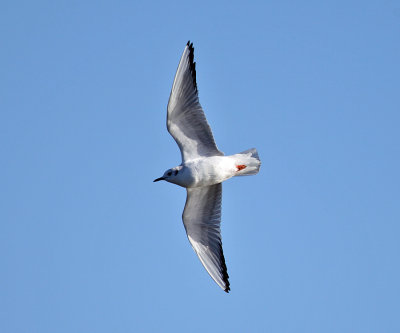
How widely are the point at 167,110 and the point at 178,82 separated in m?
0.45

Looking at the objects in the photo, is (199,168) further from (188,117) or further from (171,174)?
(188,117)

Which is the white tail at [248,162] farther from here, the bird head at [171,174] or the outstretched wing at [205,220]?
the bird head at [171,174]

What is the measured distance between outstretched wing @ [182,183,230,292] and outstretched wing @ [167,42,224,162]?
2.27 feet

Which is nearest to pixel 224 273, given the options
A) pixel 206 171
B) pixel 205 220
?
pixel 205 220

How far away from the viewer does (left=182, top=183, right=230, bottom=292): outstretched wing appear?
43.2 feet

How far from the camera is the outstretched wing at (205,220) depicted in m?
13.2

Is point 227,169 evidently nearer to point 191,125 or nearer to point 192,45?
point 191,125

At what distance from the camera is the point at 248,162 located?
42.6ft

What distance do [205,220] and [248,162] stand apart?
3.73 ft

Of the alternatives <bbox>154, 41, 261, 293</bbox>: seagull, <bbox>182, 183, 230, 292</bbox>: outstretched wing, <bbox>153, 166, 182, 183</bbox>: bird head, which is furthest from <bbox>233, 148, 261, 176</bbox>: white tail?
<bbox>153, 166, 182, 183</bbox>: bird head

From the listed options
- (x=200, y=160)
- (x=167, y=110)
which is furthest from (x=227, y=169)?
(x=167, y=110)

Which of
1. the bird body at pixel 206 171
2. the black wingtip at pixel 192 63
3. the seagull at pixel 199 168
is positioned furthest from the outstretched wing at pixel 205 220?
the black wingtip at pixel 192 63

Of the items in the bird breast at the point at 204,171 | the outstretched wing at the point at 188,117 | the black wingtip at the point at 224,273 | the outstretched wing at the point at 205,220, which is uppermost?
the outstretched wing at the point at 188,117

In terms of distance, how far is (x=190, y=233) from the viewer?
13.2m
